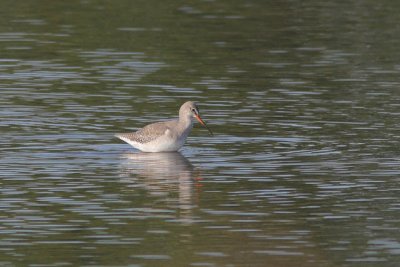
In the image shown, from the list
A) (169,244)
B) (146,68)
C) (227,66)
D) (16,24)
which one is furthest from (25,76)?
(169,244)

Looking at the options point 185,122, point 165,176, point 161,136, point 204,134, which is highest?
point 185,122

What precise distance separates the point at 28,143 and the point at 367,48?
12997mm

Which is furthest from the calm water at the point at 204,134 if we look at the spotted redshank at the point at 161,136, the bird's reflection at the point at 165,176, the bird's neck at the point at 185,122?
the bird's neck at the point at 185,122

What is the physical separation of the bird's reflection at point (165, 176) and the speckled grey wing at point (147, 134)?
313 millimetres

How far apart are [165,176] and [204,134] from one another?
4.17 metres

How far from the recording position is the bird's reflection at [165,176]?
62.4 feet

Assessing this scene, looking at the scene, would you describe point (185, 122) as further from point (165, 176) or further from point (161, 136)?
point (165, 176)

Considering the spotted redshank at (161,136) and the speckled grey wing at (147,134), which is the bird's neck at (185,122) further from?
the speckled grey wing at (147,134)

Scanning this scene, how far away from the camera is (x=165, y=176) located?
2077cm

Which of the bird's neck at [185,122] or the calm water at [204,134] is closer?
the calm water at [204,134]

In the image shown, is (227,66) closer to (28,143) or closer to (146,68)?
(146,68)

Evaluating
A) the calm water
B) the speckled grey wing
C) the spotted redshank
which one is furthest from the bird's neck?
the calm water

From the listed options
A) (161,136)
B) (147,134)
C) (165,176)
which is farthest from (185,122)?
(165,176)

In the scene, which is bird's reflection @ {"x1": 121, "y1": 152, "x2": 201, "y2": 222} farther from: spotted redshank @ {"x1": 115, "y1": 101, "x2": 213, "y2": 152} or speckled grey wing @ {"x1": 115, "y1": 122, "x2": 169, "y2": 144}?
speckled grey wing @ {"x1": 115, "y1": 122, "x2": 169, "y2": 144}
